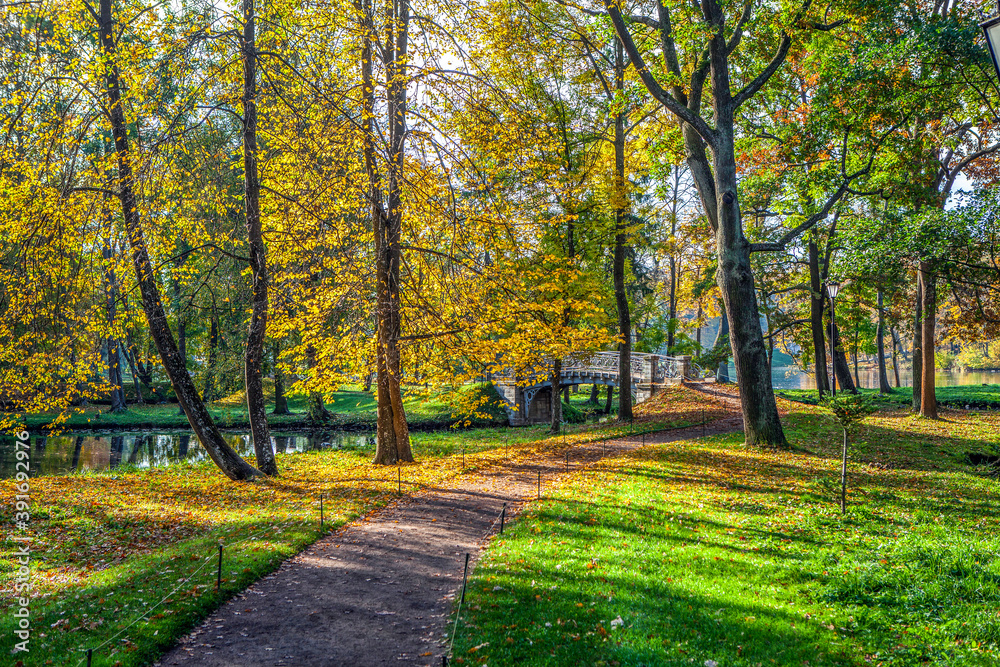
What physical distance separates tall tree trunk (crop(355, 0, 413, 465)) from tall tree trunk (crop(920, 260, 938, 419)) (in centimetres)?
1742

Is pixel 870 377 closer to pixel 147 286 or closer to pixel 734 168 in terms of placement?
pixel 734 168

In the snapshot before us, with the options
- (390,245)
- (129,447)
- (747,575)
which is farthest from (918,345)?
(129,447)

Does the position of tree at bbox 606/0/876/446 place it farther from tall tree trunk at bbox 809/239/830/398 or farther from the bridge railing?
the bridge railing

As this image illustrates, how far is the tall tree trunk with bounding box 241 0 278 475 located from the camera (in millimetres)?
13477

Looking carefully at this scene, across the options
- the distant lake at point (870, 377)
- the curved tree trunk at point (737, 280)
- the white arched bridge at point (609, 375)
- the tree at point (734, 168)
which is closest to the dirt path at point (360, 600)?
the curved tree trunk at point (737, 280)

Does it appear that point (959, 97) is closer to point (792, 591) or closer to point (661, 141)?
point (661, 141)

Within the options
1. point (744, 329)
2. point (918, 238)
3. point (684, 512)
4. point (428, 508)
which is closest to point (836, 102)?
point (918, 238)

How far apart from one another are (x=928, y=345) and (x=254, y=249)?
22.6 metres

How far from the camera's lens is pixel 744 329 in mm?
15117

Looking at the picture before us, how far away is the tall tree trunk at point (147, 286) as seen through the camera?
12.4 metres

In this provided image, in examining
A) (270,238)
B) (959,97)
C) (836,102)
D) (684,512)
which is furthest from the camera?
(959,97)

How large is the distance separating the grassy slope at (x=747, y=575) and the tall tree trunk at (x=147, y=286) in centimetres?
852

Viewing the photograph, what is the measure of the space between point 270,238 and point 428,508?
25.4 feet

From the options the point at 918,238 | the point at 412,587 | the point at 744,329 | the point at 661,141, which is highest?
the point at 661,141
